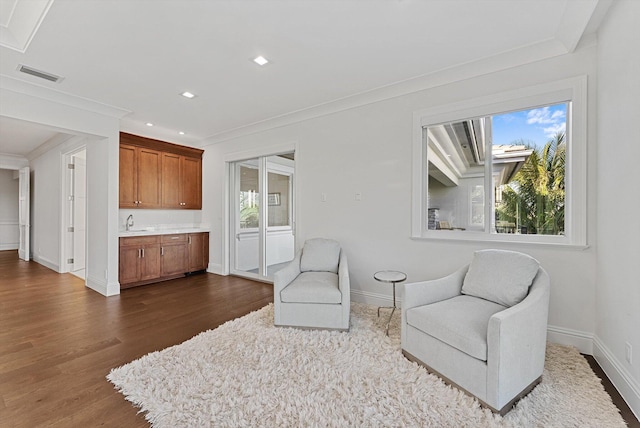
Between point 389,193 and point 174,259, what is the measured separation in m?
3.89

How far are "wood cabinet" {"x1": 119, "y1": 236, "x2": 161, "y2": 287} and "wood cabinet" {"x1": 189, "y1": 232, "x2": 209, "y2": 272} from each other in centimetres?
60

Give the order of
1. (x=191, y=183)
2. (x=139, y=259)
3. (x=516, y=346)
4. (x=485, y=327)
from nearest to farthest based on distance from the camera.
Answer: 1. (x=516, y=346)
2. (x=485, y=327)
3. (x=139, y=259)
4. (x=191, y=183)

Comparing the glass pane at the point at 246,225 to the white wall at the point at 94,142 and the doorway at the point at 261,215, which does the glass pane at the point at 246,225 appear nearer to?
the doorway at the point at 261,215

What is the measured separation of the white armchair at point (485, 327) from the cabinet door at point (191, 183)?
4.73 meters

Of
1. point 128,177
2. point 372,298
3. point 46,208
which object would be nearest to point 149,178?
point 128,177

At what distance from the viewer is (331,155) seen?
13.0ft

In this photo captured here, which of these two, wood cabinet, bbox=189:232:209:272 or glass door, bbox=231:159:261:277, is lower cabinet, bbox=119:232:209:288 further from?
glass door, bbox=231:159:261:277

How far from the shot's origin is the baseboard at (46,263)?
18.7ft

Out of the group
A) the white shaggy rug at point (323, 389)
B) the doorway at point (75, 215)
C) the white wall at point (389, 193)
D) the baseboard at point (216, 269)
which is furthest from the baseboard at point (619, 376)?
the doorway at point (75, 215)

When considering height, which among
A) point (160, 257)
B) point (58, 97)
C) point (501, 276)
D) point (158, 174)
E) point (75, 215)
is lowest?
point (160, 257)

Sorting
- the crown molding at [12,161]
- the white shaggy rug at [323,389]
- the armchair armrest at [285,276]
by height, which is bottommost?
the white shaggy rug at [323,389]

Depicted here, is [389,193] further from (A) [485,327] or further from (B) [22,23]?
(B) [22,23]

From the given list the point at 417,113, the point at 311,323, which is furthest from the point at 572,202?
the point at 311,323

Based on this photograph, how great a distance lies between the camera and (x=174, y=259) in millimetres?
5043
